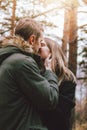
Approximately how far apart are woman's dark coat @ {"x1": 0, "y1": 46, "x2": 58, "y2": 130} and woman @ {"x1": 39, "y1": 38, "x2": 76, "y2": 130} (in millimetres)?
363

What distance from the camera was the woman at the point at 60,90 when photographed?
432 cm

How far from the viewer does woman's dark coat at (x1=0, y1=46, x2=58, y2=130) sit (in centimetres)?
377

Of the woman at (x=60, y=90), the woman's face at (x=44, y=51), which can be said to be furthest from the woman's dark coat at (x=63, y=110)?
the woman's face at (x=44, y=51)

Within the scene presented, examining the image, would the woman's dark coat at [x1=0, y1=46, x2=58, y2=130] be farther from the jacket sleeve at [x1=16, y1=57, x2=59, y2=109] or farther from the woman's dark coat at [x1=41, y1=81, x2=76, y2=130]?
the woman's dark coat at [x1=41, y1=81, x2=76, y2=130]

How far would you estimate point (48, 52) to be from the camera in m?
4.43

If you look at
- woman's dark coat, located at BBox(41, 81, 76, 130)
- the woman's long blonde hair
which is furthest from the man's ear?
woman's dark coat, located at BBox(41, 81, 76, 130)

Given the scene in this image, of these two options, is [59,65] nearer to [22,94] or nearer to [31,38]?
[31,38]

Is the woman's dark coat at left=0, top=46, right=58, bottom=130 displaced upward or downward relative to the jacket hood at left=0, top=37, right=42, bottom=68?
downward

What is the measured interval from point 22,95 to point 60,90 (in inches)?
29.9

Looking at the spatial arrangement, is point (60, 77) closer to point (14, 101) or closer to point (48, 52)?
point (48, 52)

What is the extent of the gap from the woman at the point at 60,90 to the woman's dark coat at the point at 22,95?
0.36m

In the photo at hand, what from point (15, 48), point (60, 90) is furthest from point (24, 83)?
point (60, 90)

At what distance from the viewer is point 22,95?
381cm

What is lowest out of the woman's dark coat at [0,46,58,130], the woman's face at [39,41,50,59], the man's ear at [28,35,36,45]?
the woman's dark coat at [0,46,58,130]
